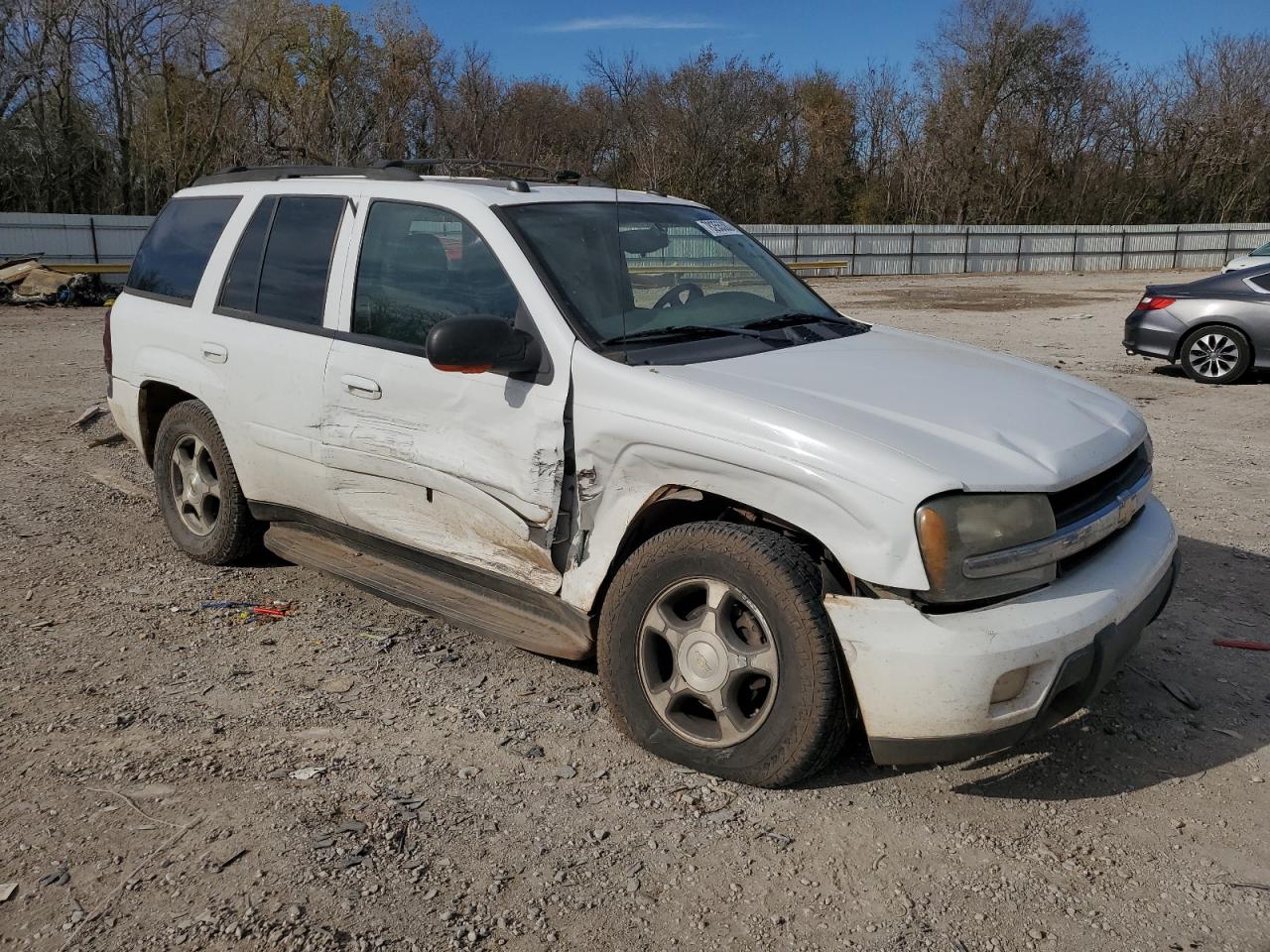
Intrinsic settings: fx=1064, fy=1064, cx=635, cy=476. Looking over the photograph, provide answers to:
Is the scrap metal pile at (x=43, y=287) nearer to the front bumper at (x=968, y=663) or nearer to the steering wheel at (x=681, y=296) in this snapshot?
the steering wheel at (x=681, y=296)

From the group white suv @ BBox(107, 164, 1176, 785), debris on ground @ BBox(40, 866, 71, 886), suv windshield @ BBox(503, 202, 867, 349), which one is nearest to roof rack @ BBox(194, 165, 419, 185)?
white suv @ BBox(107, 164, 1176, 785)

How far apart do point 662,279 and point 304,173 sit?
1.86 m

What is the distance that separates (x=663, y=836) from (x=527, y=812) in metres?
0.41

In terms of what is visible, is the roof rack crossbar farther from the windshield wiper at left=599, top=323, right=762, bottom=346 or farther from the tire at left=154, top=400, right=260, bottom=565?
the tire at left=154, top=400, right=260, bottom=565

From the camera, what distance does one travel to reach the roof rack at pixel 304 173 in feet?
14.2

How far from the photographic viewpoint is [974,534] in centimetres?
283

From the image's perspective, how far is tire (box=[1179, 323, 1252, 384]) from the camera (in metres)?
11.6

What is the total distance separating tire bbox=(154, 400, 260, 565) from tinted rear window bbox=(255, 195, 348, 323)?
0.74 meters

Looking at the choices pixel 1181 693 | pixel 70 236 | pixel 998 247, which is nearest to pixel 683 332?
pixel 1181 693

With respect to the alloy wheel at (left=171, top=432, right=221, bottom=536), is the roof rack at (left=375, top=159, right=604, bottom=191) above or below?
above

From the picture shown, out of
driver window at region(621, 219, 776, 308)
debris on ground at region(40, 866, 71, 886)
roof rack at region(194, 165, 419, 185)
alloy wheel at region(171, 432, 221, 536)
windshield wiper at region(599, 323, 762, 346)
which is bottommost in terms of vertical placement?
debris on ground at region(40, 866, 71, 886)

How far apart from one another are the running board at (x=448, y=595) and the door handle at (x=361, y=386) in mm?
669

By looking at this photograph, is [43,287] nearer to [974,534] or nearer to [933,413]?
[933,413]

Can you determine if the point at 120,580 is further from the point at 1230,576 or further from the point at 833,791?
the point at 1230,576
